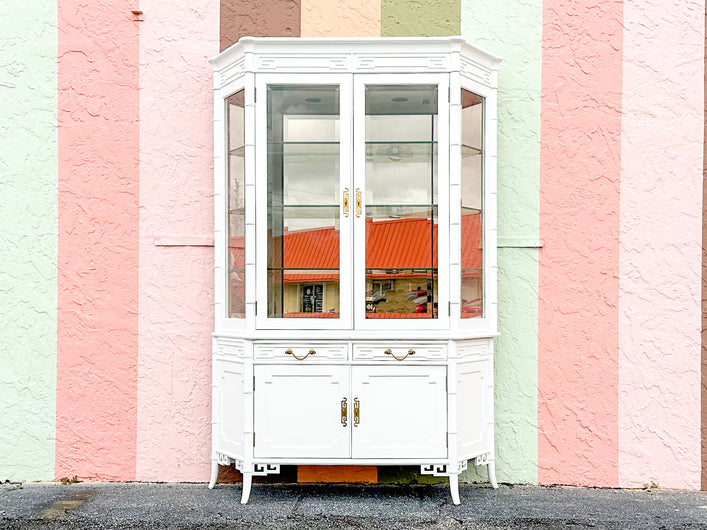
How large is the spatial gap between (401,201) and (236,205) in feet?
3.13

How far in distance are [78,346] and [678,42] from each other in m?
4.05

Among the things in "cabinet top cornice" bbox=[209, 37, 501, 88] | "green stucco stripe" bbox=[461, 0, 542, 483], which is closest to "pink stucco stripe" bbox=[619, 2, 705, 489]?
"green stucco stripe" bbox=[461, 0, 542, 483]

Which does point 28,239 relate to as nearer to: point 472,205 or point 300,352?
point 300,352

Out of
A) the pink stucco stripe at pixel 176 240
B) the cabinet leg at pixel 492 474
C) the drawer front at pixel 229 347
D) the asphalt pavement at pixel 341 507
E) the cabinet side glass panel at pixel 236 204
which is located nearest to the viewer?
the asphalt pavement at pixel 341 507

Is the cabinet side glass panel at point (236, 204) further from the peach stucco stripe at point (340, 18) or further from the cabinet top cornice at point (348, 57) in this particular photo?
the peach stucco stripe at point (340, 18)

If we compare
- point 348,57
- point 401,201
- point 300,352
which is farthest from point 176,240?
point 348,57

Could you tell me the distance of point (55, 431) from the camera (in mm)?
5137

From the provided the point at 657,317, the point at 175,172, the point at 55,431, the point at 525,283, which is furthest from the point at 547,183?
the point at 55,431

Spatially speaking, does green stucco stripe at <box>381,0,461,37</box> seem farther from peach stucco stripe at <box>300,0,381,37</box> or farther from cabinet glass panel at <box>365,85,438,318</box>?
cabinet glass panel at <box>365,85,438,318</box>

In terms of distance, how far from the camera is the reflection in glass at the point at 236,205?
4.81 m

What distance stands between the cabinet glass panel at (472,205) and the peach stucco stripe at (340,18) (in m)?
0.80

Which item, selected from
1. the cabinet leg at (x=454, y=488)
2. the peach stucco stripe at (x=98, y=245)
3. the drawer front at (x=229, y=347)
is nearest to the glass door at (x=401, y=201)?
the drawer front at (x=229, y=347)

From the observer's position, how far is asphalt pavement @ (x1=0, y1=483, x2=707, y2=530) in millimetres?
4352

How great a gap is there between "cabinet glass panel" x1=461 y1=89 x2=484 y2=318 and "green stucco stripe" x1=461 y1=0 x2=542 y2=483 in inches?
9.7
